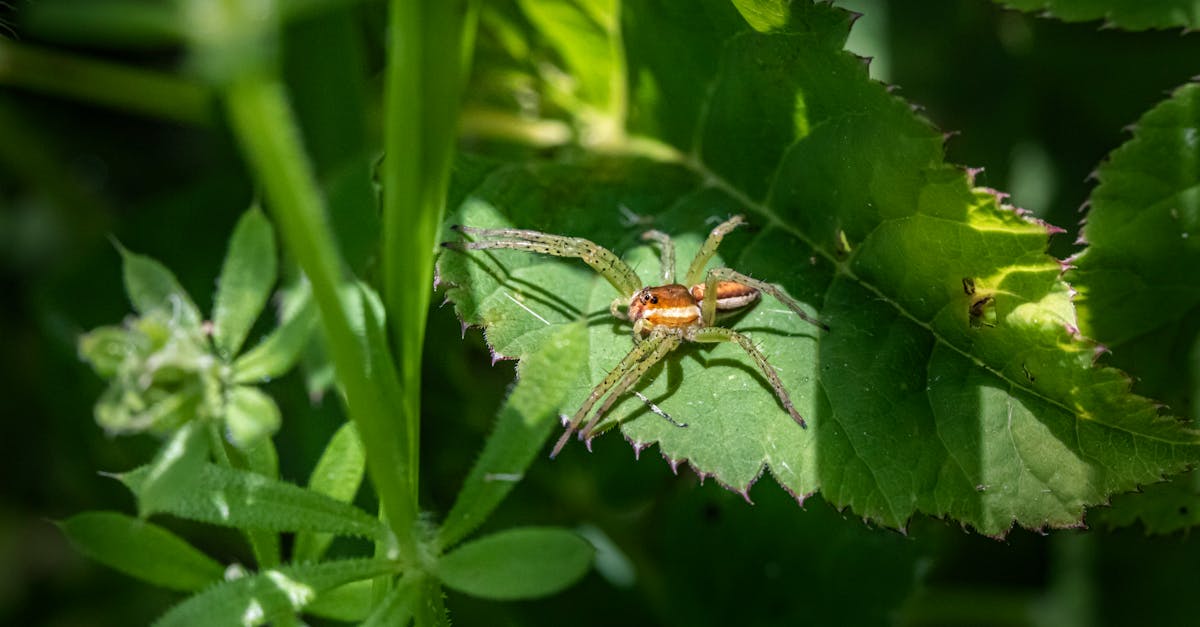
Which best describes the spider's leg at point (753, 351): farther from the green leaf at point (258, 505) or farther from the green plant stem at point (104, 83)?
the green plant stem at point (104, 83)

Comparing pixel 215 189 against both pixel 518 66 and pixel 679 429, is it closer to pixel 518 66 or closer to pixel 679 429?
pixel 518 66

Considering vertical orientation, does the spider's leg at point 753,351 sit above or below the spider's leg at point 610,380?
above

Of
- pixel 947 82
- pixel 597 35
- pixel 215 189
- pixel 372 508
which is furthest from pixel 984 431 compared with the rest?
pixel 215 189

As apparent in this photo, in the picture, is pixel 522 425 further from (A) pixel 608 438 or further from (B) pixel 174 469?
(A) pixel 608 438

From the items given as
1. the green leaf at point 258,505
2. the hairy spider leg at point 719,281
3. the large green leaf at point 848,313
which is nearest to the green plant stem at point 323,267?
the green leaf at point 258,505

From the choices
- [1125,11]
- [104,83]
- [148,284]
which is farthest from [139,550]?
[1125,11]

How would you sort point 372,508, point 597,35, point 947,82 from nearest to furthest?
point 372,508
point 597,35
point 947,82
